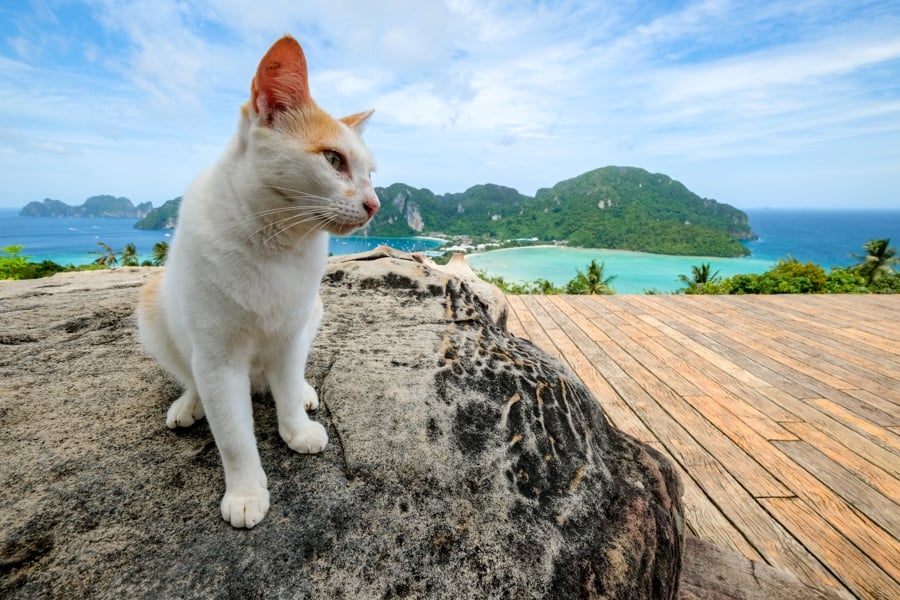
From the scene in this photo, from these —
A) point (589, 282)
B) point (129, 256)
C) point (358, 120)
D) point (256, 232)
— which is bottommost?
point (589, 282)

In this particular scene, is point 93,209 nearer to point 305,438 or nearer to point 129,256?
point 129,256

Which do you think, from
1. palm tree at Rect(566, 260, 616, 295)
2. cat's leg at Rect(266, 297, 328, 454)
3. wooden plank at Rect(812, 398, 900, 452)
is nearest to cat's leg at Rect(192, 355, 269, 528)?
cat's leg at Rect(266, 297, 328, 454)

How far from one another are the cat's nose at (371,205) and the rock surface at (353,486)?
76 cm

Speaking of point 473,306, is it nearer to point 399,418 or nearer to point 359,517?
point 399,418

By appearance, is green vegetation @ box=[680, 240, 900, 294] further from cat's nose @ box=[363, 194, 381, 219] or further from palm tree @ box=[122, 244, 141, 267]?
palm tree @ box=[122, 244, 141, 267]

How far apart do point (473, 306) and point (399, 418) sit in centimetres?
102

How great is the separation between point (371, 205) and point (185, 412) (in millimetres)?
978

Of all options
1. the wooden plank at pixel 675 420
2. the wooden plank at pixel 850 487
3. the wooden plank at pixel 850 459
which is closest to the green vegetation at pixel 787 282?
the wooden plank at pixel 675 420

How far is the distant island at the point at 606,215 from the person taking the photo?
136 ft

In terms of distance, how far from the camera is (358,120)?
1431 mm

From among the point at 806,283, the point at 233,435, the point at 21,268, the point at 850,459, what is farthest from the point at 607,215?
the point at 233,435

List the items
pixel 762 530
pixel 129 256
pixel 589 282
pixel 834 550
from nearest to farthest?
1. pixel 834 550
2. pixel 762 530
3. pixel 589 282
4. pixel 129 256

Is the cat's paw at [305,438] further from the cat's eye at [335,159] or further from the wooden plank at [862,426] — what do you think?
the wooden plank at [862,426]

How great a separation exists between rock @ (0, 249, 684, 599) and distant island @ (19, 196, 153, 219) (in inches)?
3573
